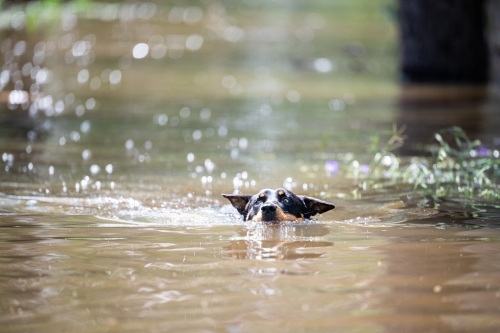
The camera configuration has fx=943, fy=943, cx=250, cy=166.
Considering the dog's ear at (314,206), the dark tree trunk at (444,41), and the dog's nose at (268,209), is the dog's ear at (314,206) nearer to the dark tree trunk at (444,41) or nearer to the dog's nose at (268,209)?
the dog's nose at (268,209)

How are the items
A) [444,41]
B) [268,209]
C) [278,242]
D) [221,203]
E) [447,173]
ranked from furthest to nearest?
[444,41] → [447,173] → [221,203] → [268,209] → [278,242]

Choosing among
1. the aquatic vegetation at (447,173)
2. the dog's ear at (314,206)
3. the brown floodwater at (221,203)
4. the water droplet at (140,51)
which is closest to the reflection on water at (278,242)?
the brown floodwater at (221,203)

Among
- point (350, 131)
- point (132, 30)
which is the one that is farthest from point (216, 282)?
point (132, 30)

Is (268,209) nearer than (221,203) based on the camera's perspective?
Yes

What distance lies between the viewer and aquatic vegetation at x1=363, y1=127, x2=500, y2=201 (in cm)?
753

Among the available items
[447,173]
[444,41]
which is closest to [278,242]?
[447,173]

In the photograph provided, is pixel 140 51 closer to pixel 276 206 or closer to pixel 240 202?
pixel 240 202

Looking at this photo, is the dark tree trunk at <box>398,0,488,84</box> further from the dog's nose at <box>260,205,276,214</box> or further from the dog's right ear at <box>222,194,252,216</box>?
the dog's nose at <box>260,205,276,214</box>

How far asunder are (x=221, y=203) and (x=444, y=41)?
381 inches

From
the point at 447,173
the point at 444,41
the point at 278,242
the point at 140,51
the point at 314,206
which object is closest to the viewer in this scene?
the point at 278,242

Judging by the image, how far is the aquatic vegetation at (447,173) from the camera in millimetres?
7527

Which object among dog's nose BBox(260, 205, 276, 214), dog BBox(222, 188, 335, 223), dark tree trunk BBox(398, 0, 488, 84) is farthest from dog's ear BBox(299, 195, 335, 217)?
dark tree trunk BBox(398, 0, 488, 84)

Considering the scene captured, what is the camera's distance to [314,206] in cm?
659

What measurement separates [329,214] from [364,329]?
9.79 ft
